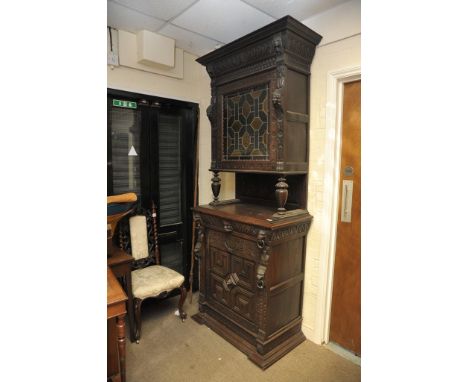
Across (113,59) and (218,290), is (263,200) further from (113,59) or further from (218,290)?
(113,59)

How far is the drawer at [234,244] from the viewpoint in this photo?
6.90 ft

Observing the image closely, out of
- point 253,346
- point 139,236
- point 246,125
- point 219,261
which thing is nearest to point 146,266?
point 139,236

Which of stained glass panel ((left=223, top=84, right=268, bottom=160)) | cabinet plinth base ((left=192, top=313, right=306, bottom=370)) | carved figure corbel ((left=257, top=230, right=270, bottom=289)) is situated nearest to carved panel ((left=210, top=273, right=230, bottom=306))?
cabinet plinth base ((left=192, top=313, right=306, bottom=370))

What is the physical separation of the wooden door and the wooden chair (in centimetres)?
131

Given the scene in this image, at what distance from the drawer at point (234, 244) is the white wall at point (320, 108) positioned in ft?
1.65

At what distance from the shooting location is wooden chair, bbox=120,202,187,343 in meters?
2.33

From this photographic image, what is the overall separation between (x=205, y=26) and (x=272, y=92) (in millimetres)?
894

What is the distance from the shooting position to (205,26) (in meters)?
2.36

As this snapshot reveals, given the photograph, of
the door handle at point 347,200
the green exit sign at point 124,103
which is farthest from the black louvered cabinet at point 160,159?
the door handle at point 347,200

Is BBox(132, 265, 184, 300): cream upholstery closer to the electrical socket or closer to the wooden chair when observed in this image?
the wooden chair

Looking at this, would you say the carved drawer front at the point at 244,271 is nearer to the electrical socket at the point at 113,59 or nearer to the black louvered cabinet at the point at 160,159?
the black louvered cabinet at the point at 160,159
